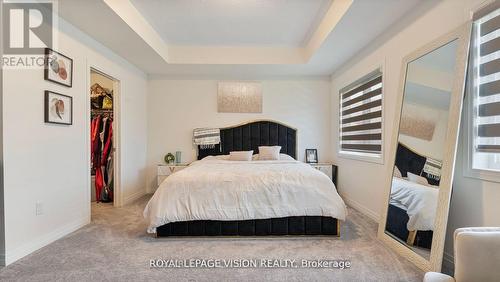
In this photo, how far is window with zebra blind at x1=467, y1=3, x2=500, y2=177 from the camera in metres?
1.79

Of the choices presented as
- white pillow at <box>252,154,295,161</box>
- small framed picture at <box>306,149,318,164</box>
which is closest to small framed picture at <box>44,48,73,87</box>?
white pillow at <box>252,154,295,161</box>

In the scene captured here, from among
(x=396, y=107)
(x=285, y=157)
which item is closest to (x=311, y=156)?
(x=285, y=157)

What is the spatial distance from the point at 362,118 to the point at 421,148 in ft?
5.43

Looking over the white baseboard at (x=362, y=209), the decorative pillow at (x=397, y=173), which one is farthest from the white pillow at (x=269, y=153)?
the decorative pillow at (x=397, y=173)

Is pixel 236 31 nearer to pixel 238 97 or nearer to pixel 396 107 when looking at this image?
pixel 238 97

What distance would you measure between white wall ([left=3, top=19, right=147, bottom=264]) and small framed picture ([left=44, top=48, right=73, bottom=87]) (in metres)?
0.07

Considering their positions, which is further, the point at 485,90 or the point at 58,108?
the point at 58,108

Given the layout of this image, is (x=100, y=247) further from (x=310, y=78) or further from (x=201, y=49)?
(x=310, y=78)

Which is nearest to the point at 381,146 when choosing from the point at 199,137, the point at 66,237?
the point at 199,137

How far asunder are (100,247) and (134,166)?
2.22m

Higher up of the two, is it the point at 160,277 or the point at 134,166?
the point at 134,166

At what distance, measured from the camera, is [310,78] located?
518cm

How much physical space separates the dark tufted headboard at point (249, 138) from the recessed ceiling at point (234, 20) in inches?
60.7

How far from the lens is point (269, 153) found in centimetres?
459
